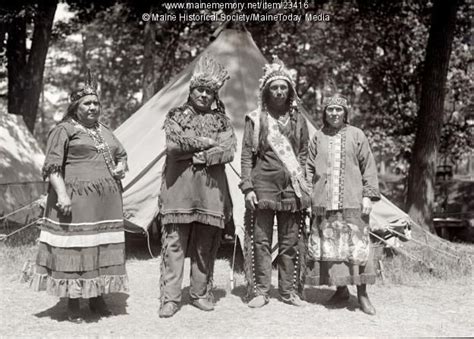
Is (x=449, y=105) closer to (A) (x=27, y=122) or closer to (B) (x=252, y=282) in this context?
(A) (x=27, y=122)

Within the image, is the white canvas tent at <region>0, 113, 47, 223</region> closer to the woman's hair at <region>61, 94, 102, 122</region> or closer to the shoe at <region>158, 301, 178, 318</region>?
the woman's hair at <region>61, 94, 102, 122</region>

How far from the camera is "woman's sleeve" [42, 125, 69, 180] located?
11.5 ft

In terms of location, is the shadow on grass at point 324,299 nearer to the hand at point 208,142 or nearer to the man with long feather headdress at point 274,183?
the man with long feather headdress at point 274,183

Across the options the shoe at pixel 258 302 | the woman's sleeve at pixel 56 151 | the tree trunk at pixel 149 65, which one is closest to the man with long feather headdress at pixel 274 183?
the shoe at pixel 258 302

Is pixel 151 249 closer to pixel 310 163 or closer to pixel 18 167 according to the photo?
pixel 310 163

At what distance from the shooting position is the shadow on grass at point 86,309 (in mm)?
3726

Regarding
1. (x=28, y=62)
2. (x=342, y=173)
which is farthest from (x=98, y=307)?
(x=28, y=62)

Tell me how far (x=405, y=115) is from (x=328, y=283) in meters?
10.2

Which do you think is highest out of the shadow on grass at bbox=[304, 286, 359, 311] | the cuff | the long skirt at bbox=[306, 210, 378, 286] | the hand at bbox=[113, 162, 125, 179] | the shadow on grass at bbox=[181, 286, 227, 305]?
the hand at bbox=[113, 162, 125, 179]

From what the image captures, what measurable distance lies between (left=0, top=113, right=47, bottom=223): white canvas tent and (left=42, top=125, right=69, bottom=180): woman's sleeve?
4302 mm

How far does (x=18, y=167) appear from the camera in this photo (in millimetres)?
8242

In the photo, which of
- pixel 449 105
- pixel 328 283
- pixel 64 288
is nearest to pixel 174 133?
pixel 64 288

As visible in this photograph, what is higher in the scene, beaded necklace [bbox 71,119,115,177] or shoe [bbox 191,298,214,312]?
beaded necklace [bbox 71,119,115,177]

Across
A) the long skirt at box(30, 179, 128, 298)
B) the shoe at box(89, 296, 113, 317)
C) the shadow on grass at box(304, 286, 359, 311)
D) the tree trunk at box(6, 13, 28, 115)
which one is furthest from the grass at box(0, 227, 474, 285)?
the tree trunk at box(6, 13, 28, 115)
